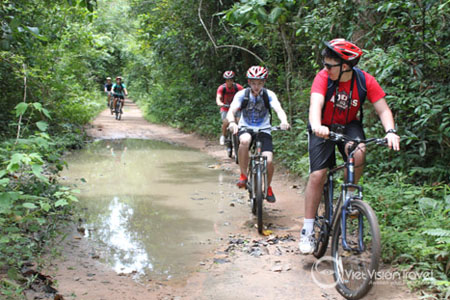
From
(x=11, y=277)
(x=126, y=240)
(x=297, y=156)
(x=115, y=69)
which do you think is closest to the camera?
(x=11, y=277)

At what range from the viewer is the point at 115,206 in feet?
21.4

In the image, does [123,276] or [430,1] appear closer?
[123,276]

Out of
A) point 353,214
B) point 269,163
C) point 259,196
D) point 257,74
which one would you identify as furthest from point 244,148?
point 353,214

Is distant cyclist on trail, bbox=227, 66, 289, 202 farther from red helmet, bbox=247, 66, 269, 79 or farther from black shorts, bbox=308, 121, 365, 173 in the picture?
black shorts, bbox=308, 121, 365, 173

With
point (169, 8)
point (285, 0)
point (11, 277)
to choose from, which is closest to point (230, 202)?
point (285, 0)

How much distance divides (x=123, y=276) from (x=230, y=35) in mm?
10804

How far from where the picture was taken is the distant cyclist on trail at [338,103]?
3680 mm

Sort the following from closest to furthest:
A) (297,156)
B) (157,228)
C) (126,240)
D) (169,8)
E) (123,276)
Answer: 1. (123,276)
2. (126,240)
3. (157,228)
4. (297,156)
5. (169,8)

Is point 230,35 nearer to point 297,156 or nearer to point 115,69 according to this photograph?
point 297,156

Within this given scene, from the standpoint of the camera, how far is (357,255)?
11.0 feet

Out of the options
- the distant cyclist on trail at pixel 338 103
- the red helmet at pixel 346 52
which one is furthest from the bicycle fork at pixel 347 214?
the red helmet at pixel 346 52

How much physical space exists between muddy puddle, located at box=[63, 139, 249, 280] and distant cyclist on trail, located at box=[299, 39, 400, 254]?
1759 millimetres

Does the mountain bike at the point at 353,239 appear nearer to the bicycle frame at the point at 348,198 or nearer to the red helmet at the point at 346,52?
the bicycle frame at the point at 348,198

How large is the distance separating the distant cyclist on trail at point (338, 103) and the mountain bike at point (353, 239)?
0.18m
